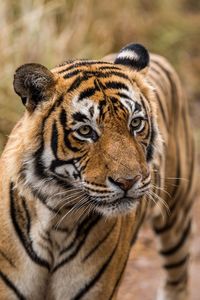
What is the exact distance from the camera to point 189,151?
5.88 meters

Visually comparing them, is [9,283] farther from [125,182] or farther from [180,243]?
[180,243]

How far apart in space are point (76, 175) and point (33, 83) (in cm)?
43

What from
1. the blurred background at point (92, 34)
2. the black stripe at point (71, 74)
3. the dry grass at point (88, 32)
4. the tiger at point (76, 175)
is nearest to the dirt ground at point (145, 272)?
the blurred background at point (92, 34)

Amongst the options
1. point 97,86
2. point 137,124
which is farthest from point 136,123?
point 97,86

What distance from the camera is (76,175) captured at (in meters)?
3.78

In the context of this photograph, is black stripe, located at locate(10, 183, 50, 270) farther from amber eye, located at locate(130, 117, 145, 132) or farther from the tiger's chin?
amber eye, located at locate(130, 117, 145, 132)

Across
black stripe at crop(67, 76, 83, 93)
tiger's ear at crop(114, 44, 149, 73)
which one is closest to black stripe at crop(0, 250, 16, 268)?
black stripe at crop(67, 76, 83, 93)

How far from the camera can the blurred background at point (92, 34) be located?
7.03 meters

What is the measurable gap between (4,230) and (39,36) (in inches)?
150

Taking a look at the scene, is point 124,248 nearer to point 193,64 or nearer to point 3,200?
point 3,200

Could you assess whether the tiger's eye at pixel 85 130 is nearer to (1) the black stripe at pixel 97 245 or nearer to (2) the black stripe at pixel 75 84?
(2) the black stripe at pixel 75 84

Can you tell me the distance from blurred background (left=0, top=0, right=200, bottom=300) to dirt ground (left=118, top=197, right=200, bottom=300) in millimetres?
20

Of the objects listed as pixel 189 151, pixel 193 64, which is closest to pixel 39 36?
pixel 189 151

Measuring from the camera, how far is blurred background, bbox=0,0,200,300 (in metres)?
7.03
